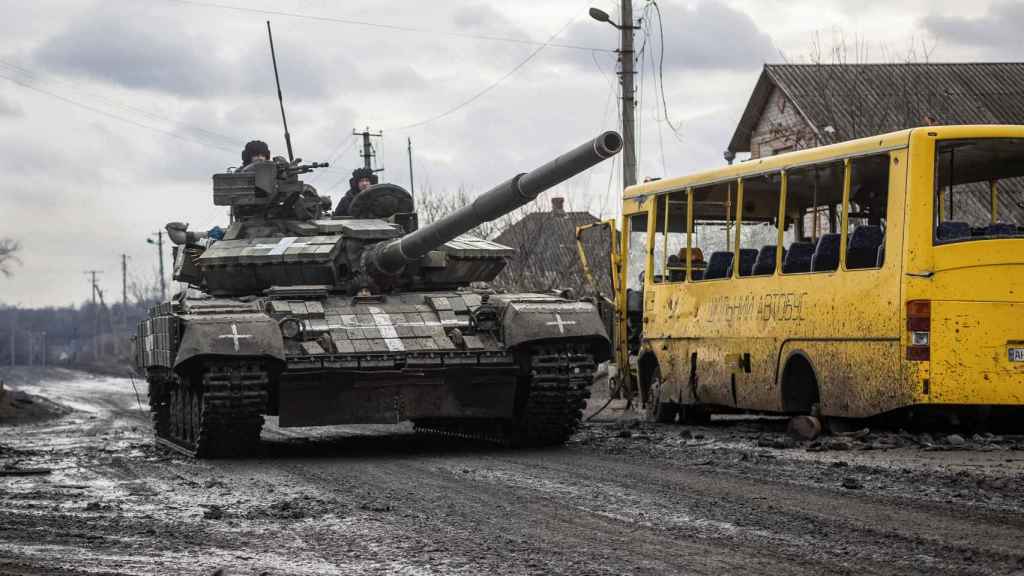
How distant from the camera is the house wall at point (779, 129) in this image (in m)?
34.0

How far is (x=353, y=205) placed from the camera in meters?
16.7

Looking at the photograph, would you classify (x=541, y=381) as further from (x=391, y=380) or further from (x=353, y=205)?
(x=353, y=205)

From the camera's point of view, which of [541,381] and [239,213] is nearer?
[541,381]

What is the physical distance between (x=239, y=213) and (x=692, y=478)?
727 cm

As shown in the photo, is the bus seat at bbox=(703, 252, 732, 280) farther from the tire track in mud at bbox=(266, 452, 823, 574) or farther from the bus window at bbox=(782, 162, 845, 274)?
the tire track in mud at bbox=(266, 452, 823, 574)

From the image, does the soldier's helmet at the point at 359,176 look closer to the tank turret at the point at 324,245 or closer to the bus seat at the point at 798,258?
the tank turret at the point at 324,245

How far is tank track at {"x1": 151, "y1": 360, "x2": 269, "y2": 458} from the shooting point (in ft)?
43.3

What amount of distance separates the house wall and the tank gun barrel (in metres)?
19.3

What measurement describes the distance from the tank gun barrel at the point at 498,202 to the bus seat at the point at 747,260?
291cm

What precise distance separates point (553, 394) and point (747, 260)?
8.27 feet

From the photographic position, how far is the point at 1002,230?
12.7 metres

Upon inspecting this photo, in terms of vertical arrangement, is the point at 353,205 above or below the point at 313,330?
above

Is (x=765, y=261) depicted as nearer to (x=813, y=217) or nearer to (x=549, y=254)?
(x=813, y=217)

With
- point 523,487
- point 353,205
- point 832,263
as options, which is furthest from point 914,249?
point 353,205
